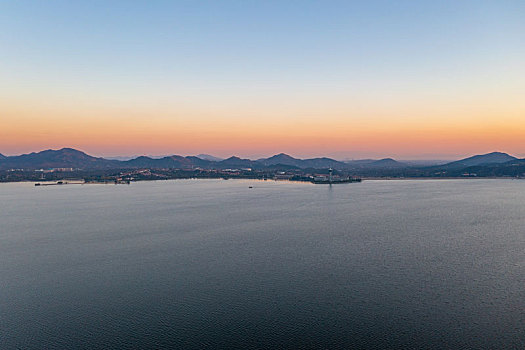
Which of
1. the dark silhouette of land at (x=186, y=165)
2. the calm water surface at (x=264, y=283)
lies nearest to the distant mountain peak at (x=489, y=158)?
the dark silhouette of land at (x=186, y=165)

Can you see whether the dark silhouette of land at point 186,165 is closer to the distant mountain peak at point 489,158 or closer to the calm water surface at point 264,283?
the distant mountain peak at point 489,158

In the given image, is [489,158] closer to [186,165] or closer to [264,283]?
[186,165]

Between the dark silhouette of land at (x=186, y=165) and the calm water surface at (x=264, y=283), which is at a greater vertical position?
the dark silhouette of land at (x=186, y=165)

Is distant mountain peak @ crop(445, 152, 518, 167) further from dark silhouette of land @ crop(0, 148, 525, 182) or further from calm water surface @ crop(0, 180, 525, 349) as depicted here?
calm water surface @ crop(0, 180, 525, 349)

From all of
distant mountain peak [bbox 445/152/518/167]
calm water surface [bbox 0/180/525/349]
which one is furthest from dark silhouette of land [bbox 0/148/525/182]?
calm water surface [bbox 0/180/525/349]

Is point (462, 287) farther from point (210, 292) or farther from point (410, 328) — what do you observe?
point (210, 292)

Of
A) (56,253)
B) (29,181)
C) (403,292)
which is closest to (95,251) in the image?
(56,253)

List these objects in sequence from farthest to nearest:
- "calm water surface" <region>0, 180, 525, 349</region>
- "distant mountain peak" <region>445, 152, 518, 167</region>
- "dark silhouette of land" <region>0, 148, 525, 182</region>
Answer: "distant mountain peak" <region>445, 152, 518, 167</region>
"dark silhouette of land" <region>0, 148, 525, 182</region>
"calm water surface" <region>0, 180, 525, 349</region>

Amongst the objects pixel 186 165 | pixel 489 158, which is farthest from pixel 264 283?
pixel 489 158

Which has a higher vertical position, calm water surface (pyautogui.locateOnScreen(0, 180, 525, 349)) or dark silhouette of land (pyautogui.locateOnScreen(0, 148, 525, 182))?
dark silhouette of land (pyautogui.locateOnScreen(0, 148, 525, 182))

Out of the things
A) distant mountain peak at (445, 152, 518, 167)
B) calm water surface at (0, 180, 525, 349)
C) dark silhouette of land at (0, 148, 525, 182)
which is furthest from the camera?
distant mountain peak at (445, 152, 518, 167)
